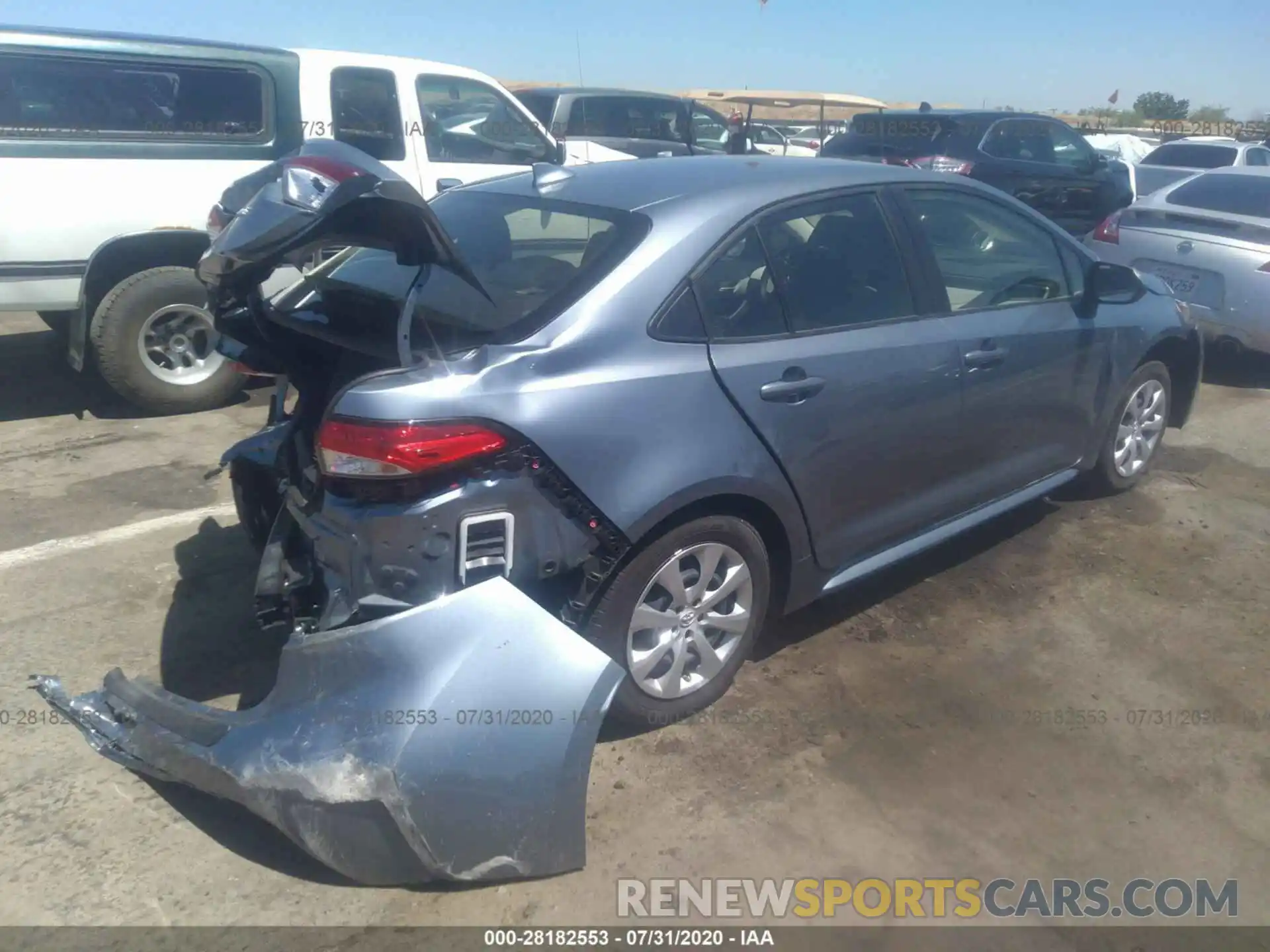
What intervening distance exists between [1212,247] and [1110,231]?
0.80 m

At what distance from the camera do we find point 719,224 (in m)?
3.15

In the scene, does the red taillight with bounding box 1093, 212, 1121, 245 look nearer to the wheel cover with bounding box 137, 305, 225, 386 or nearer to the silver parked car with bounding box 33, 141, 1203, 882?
the silver parked car with bounding box 33, 141, 1203, 882

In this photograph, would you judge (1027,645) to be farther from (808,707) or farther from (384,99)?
(384,99)

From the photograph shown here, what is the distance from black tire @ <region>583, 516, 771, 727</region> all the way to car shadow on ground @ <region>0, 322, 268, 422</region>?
4.04 metres

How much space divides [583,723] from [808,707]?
1.20 metres

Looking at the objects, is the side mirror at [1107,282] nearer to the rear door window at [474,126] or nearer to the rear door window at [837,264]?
the rear door window at [837,264]

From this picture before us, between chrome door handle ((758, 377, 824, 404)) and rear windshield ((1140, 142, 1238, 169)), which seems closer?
chrome door handle ((758, 377, 824, 404))

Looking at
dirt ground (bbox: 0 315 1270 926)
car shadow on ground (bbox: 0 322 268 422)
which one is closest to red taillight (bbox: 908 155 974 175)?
dirt ground (bbox: 0 315 1270 926)

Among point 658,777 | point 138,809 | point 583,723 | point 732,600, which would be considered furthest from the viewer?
point 732,600

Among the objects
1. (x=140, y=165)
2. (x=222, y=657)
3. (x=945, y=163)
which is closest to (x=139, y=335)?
(x=140, y=165)

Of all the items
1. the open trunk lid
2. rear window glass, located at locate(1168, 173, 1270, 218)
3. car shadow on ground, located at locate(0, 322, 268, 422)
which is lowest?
car shadow on ground, located at locate(0, 322, 268, 422)

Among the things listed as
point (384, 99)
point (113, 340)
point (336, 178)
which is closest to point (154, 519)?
point (113, 340)

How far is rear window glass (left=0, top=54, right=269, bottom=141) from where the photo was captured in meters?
5.64

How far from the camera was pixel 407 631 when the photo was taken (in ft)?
8.04
